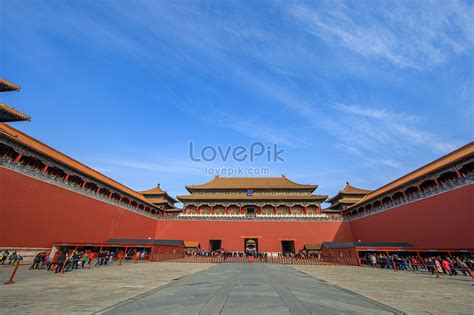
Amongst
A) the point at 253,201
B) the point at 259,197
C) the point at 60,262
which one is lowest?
the point at 60,262

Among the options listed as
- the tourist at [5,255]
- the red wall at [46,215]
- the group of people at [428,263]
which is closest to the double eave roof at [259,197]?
the red wall at [46,215]

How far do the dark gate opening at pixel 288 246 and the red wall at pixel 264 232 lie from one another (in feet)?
3.21

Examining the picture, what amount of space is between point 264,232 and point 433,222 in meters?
17.0

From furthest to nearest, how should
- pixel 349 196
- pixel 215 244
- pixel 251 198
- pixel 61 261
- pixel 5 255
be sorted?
1. pixel 349 196
2. pixel 251 198
3. pixel 215 244
4. pixel 5 255
5. pixel 61 261

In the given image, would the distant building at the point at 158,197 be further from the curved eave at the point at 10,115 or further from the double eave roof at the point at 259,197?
the curved eave at the point at 10,115

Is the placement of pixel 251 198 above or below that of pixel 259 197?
below

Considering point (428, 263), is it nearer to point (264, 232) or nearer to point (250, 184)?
point (264, 232)

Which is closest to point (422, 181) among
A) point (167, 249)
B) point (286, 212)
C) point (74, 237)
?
point (286, 212)

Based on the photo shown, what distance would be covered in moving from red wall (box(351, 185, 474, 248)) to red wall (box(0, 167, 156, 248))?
2734 cm

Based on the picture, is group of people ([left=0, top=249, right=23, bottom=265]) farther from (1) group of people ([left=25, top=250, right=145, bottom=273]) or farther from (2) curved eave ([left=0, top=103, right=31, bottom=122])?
(2) curved eave ([left=0, top=103, right=31, bottom=122])

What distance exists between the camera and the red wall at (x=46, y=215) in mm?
13578

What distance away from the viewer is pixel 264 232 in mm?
28781

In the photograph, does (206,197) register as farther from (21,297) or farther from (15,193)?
(21,297)

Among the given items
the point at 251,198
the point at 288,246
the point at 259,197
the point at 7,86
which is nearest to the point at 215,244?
the point at 251,198
